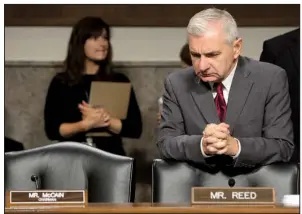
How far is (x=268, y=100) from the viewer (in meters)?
2.65

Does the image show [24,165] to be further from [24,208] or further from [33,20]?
[33,20]

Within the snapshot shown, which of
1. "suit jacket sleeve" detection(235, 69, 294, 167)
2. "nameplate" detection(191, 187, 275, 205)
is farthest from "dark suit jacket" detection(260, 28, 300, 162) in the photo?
"nameplate" detection(191, 187, 275, 205)

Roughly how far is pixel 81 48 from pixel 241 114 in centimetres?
146

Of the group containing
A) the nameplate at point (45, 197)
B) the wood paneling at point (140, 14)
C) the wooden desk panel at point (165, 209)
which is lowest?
the wooden desk panel at point (165, 209)

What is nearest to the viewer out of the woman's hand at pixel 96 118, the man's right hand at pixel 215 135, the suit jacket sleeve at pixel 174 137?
the man's right hand at pixel 215 135

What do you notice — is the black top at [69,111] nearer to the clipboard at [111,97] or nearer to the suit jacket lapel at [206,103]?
the clipboard at [111,97]

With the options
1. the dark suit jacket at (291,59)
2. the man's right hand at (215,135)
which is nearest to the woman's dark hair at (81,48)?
the dark suit jacket at (291,59)

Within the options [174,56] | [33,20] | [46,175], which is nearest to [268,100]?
[46,175]

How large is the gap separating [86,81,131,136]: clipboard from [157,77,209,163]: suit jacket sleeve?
113cm

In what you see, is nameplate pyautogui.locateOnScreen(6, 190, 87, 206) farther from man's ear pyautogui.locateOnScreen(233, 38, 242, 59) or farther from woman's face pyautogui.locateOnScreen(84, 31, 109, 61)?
woman's face pyautogui.locateOnScreen(84, 31, 109, 61)

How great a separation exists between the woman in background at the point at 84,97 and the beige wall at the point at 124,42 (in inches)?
29.8

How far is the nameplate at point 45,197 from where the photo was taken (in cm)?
222

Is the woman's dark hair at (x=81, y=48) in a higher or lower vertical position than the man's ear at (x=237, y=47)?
higher

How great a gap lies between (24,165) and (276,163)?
0.82 meters
